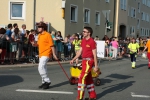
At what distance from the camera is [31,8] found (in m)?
24.5

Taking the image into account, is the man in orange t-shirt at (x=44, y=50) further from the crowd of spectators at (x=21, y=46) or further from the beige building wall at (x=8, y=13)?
the beige building wall at (x=8, y=13)

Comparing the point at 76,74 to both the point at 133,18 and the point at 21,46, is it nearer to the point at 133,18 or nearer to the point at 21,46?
the point at 21,46

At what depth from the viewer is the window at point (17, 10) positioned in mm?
24578

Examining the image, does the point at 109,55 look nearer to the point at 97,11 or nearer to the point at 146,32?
the point at 97,11

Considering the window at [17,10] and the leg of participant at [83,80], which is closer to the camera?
the leg of participant at [83,80]

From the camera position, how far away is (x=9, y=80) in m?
10.4

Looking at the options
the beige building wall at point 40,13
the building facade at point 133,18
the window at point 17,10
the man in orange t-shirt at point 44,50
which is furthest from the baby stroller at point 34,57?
the building facade at point 133,18

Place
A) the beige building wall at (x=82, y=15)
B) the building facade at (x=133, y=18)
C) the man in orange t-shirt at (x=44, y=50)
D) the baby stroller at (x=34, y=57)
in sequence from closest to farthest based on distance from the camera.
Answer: the man in orange t-shirt at (x=44, y=50) < the baby stroller at (x=34, y=57) < the beige building wall at (x=82, y=15) < the building facade at (x=133, y=18)

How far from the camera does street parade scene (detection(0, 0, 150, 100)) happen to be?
8039 millimetres

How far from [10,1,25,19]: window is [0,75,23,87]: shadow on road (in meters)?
13.9

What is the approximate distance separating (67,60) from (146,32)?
42.0 metres

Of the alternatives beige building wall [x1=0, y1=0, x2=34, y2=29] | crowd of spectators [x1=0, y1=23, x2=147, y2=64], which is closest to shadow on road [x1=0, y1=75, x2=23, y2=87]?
crowd of spectators [x1=0, y1=23, x2=147, y2=64]

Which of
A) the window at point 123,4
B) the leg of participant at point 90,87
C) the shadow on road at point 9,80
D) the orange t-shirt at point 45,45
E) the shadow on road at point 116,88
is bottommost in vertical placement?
the shadow on road at point 116,88

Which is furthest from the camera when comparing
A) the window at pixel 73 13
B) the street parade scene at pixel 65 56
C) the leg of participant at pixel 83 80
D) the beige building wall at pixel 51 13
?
the window at pixel 73 13
